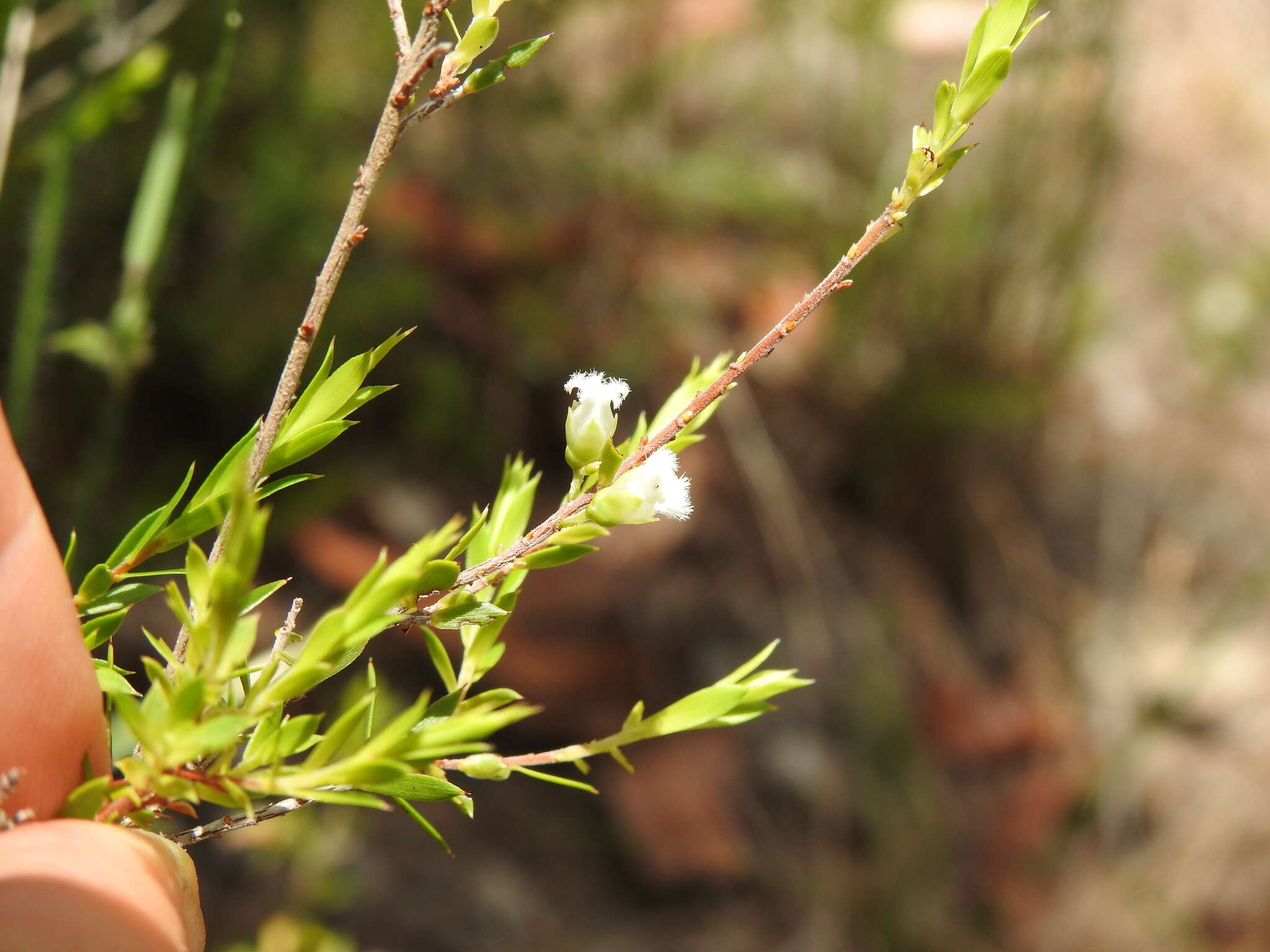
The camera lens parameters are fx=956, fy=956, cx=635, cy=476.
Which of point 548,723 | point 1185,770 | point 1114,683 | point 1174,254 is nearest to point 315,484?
point 548,723

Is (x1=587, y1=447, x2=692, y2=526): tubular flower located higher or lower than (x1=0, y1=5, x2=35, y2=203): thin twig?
lower

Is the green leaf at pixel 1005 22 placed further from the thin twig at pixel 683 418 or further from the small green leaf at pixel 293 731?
the small green leaf at pixel 293 731

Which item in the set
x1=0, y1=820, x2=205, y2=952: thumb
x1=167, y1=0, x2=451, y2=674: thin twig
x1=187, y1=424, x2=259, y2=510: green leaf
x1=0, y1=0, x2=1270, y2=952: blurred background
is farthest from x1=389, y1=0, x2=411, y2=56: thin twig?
x1=0, y1=0, x2=1270, y2=952: blurred background

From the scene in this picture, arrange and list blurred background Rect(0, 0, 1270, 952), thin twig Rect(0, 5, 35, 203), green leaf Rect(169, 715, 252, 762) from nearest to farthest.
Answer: green leaf Rect(169, 715, 252, 762) → thin twig Rect(0, 5, 35, 203) → blurred background Rect(0, 0, 1270, 952)

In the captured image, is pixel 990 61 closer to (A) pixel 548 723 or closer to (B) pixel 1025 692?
(A) pixel 548 723

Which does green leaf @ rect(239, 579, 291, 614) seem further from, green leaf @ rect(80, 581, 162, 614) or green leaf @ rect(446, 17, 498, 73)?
green leaf @ rect(446, 17, 498, 73)

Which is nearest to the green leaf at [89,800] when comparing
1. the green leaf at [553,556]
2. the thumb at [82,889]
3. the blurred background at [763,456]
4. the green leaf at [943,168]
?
the thumb at [82,889]

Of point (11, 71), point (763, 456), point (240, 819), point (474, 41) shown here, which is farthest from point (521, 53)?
point (763, 456)
